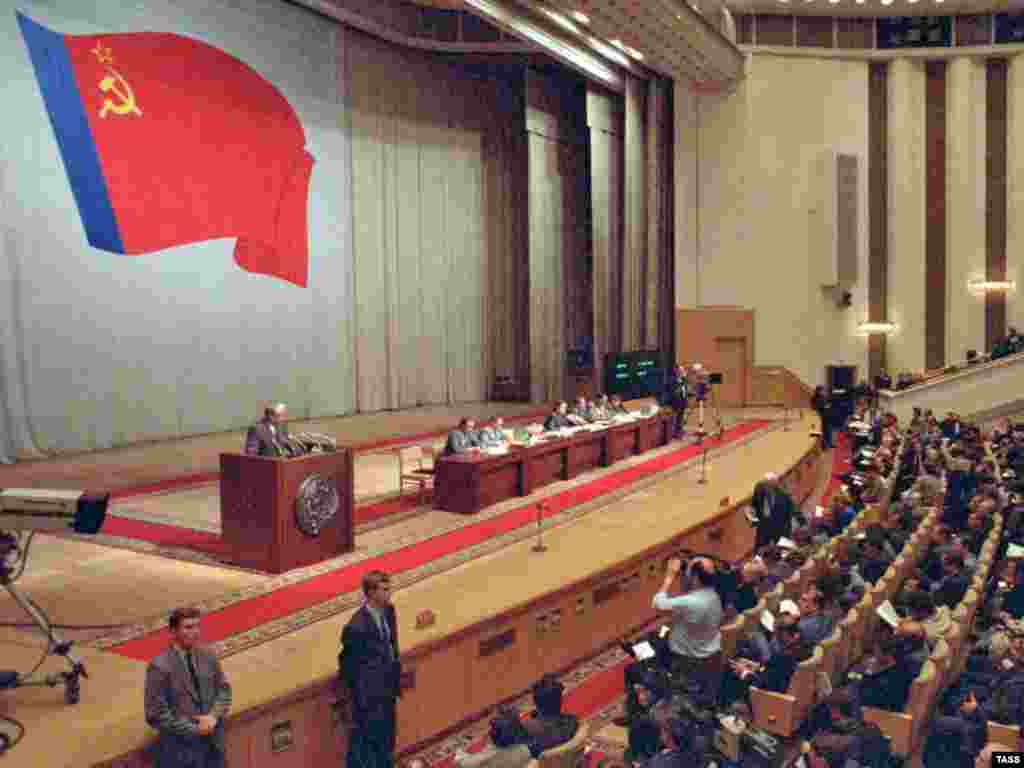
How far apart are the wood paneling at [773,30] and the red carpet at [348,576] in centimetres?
1232

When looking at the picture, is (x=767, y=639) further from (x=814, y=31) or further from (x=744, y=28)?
(x=814, y=31)

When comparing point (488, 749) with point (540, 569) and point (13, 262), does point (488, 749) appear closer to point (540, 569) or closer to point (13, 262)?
point (540, 569)

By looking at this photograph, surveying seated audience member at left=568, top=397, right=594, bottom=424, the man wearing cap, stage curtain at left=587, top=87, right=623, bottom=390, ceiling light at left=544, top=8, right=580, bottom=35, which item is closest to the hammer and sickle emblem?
ceiling light at left=544, top=8, right=580, bottom=35

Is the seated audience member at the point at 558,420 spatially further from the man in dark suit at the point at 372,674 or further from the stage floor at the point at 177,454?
the man in dark suit at the point at 372,674

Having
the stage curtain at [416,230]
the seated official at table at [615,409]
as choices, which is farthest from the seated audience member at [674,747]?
the stage curtain at [416,230]

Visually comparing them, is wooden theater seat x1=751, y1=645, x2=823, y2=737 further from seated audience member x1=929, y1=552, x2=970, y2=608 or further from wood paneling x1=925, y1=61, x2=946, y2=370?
wood paneling x1=925, y1=61, x2=946, y2=370

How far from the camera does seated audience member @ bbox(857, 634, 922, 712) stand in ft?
15.4

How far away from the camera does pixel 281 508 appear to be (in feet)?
24.0

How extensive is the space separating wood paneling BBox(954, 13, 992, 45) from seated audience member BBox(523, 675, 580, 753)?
66.3ft

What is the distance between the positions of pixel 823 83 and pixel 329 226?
10.8 meters

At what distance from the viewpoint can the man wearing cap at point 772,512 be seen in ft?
26.5

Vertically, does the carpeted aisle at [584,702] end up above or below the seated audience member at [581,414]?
below

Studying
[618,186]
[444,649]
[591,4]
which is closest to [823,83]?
[618,186]

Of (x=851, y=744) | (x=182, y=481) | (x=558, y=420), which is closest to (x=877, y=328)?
(x=558, y=420)
